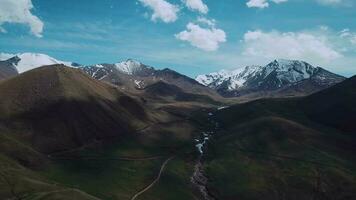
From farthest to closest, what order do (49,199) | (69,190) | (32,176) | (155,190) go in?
1. (155,190)
2. (32,176)
3. (69,190)
4. (49,199)

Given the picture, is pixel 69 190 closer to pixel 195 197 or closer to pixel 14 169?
pixel 14 169

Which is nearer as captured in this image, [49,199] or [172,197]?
[49,199]

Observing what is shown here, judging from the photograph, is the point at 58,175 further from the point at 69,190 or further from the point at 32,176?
the point at 69,190

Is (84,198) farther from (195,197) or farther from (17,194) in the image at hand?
(195,197)

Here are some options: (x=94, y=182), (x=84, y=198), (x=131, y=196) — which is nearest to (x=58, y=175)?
(x=94, y=182)

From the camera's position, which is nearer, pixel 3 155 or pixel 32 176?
pixel 32 176

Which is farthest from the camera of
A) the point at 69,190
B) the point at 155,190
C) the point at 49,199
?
the point at 155,190

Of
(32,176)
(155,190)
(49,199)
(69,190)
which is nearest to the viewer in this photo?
(49,199)
